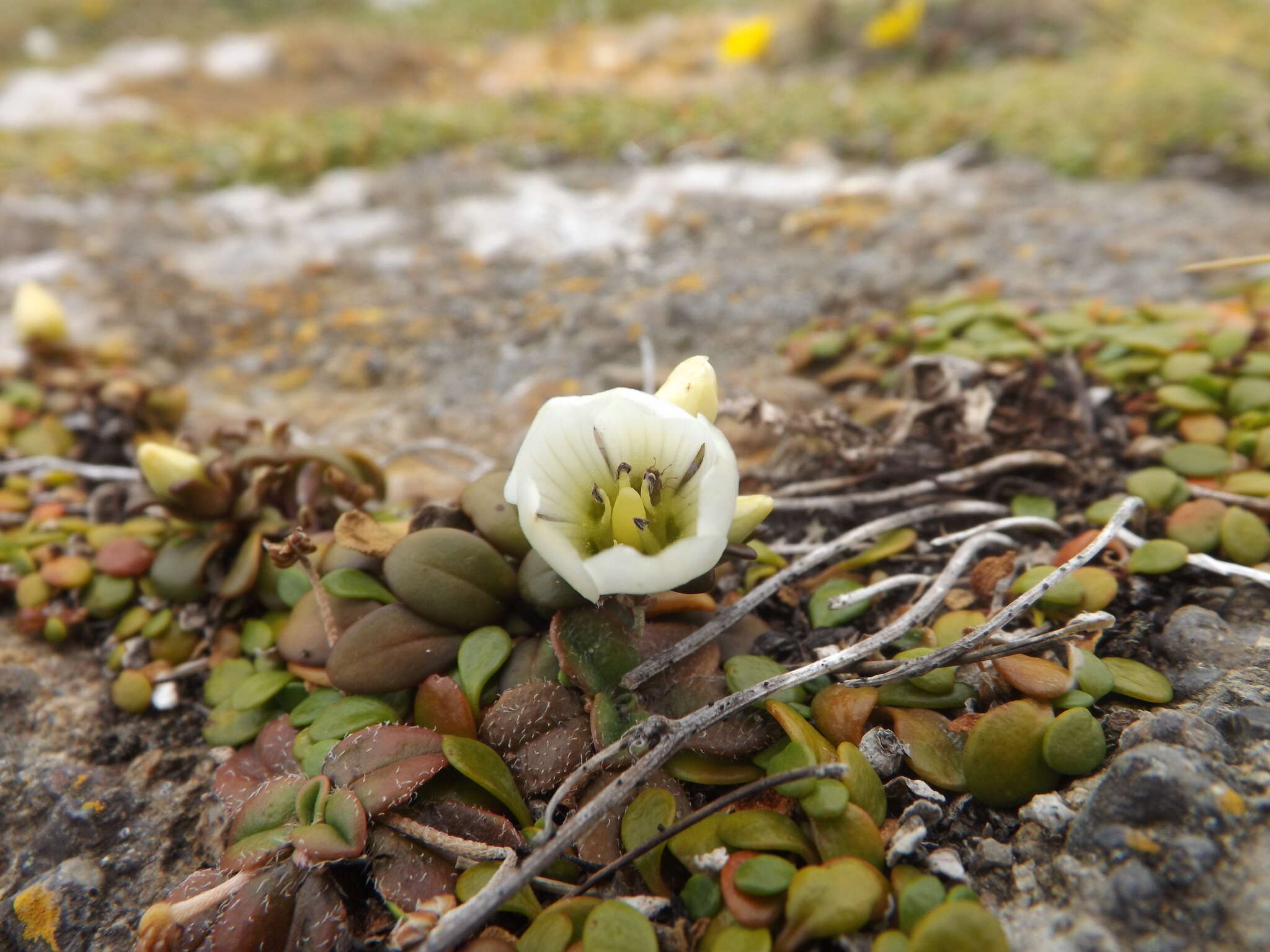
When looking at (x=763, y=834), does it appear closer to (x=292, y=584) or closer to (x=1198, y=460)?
(x=292, y=584)

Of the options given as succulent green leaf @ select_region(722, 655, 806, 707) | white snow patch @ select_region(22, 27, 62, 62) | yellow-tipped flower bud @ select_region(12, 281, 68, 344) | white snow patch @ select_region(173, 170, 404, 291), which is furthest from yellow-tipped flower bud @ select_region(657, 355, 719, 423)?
white snow patch @ select_region(22, 27, 62, 62)

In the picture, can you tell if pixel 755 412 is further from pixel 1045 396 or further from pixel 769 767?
pixel 769 767

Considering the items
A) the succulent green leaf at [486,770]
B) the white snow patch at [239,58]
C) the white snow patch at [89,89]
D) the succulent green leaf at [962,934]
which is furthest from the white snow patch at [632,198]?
the white snow patch at [239,58]

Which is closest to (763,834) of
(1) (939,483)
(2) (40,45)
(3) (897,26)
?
(1) (939,483)

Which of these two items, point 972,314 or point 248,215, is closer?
point 972,314

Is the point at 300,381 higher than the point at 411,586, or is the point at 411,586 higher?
the point at 411,586

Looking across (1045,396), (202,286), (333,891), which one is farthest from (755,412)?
(202,286)

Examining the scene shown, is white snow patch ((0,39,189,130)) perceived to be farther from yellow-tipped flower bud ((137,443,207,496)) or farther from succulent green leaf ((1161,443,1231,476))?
succulent green leaf ((1161,443,1231,476))

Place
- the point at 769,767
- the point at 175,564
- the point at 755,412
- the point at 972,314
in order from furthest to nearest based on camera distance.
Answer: the point at 972,314 → the point at 755,412 → the point at 175,564 → the point at 769,767
